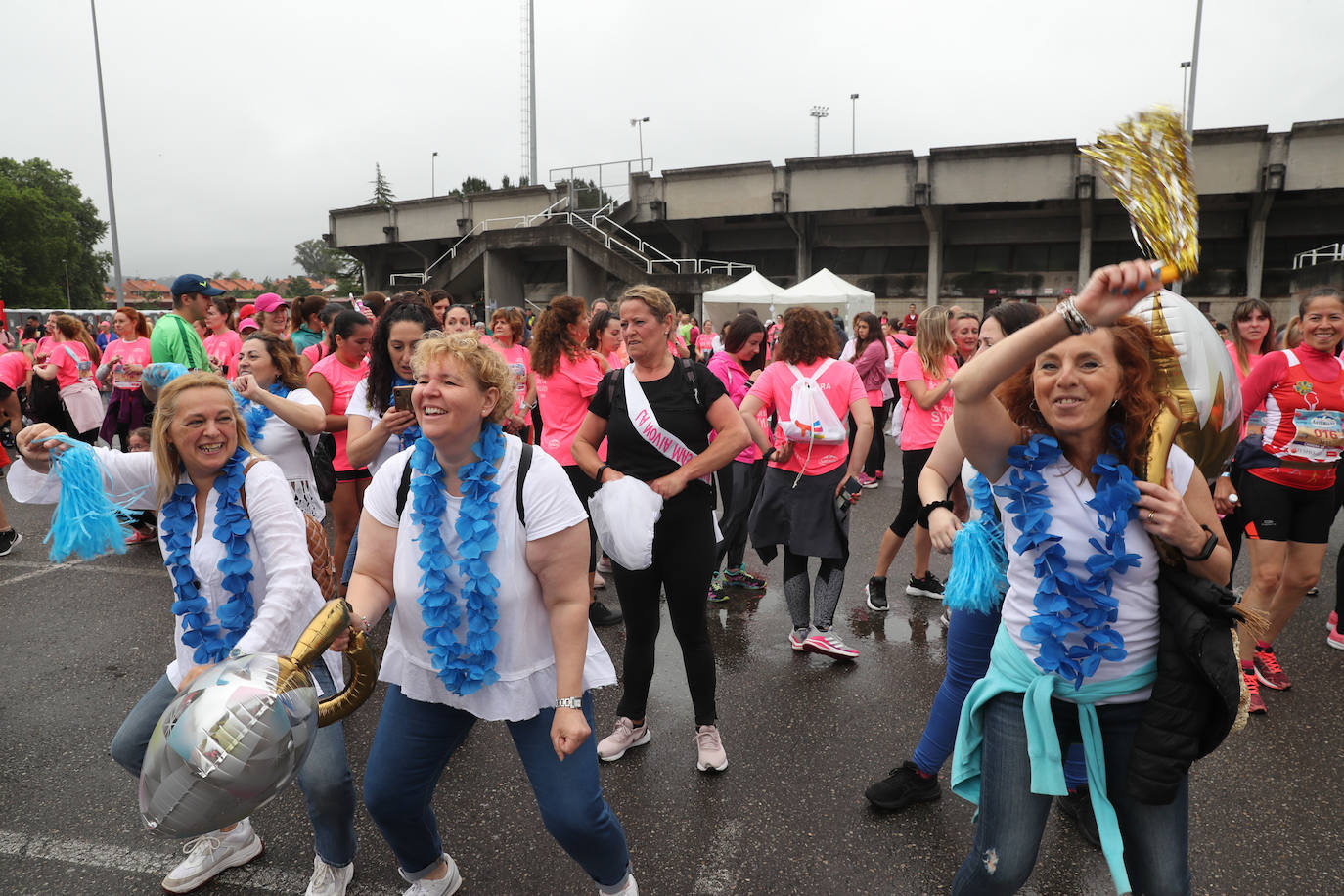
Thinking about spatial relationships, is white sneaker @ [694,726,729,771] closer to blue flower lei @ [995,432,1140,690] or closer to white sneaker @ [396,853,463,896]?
white sneaker @ [396,853,463,896]

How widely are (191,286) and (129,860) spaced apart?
4441mm

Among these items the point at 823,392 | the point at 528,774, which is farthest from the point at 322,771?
the point at 823,392

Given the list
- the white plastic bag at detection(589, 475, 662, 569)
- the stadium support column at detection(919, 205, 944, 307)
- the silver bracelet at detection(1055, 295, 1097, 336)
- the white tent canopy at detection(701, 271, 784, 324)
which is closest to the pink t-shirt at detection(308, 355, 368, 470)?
the white plastic bag at detection(589, 475, 662, 569)

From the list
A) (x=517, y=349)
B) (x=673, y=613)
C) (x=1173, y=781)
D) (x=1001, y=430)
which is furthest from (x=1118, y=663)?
(x=517, y=349)

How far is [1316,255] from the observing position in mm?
27016

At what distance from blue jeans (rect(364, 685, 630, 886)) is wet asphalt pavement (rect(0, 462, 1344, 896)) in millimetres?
524

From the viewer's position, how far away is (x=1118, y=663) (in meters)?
1.98

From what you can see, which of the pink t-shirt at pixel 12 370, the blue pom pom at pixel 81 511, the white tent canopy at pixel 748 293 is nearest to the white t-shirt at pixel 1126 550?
the blue pom pom at pixel 81 511

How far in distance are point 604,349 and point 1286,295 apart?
33016 millimetres

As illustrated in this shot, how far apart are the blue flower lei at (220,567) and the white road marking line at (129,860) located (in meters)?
0.82

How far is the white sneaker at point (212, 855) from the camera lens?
104 inches

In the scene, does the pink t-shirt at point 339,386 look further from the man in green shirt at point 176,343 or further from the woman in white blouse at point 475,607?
the woman in white blouse at point 475,607

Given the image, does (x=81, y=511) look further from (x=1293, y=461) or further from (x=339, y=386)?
(x=1293, y=461)

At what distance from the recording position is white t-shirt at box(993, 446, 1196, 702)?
196 centimetres
